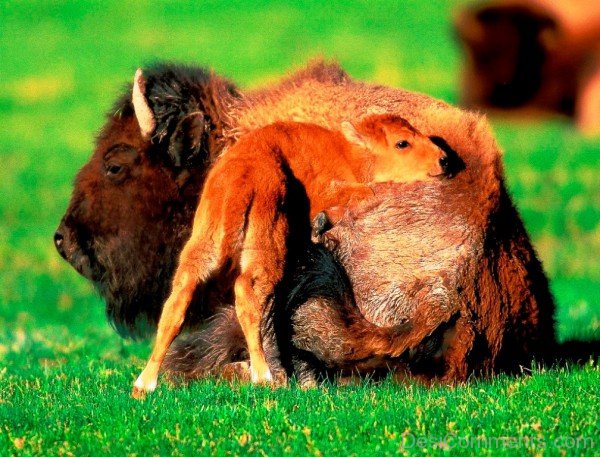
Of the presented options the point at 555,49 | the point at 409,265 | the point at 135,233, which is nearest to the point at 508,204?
the point at 409,265

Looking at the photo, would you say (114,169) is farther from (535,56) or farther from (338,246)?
(535,56)

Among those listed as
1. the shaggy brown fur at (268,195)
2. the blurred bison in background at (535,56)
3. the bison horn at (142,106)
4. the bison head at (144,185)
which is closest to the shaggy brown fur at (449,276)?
the shaggy brown fur at (268,195)

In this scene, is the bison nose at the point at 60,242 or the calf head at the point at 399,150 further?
the bison nose at the point at 60,242

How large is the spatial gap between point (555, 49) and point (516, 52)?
1408mm

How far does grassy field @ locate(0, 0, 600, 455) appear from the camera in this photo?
6.01m

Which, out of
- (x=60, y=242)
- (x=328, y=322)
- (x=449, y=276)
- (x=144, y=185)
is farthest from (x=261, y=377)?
(x=60, y=242)

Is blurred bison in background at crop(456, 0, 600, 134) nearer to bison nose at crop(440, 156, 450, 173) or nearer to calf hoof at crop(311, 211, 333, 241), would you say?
bison nose at crop(440, 156, 450, 173)

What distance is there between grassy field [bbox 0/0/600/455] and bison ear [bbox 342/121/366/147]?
1.68 meters

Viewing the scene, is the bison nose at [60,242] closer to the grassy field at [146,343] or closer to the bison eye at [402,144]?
the grassy field at [146,343]

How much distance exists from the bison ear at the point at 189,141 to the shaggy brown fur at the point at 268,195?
110 centimetres

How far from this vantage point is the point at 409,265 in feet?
24.1

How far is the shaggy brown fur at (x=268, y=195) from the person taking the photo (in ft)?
22.7

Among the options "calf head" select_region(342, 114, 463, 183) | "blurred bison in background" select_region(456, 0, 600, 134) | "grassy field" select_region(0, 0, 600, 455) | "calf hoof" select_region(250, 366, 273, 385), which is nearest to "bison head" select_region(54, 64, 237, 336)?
"grassy field" select_region(0, 0, 600, 455)

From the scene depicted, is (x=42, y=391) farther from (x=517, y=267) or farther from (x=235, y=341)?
(x=517, y=267)
